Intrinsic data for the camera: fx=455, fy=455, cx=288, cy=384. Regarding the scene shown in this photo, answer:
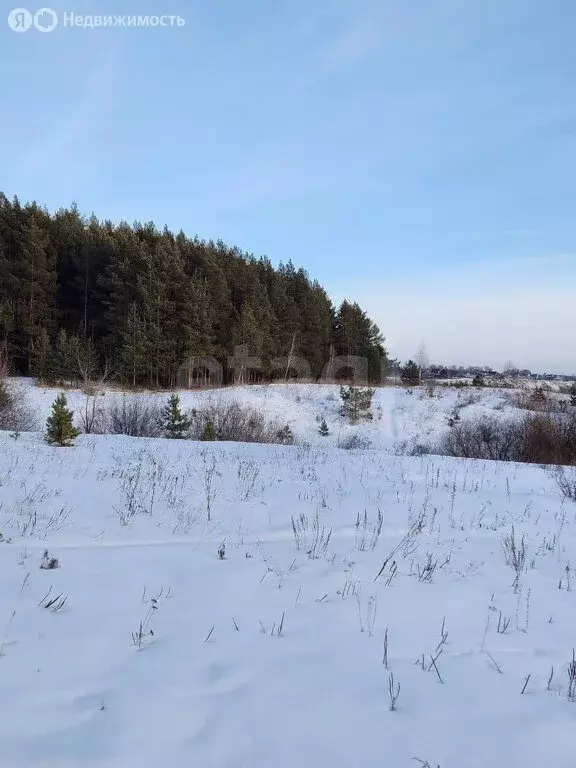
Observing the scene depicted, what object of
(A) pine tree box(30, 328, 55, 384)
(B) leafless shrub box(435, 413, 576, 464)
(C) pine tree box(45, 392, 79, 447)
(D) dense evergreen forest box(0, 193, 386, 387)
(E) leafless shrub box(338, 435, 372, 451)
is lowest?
(E) leafless shrub box(338, 435, 372, 451)

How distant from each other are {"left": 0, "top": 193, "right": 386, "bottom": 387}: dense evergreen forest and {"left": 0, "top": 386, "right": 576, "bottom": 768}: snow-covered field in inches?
867

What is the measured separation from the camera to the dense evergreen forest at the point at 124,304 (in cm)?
2916

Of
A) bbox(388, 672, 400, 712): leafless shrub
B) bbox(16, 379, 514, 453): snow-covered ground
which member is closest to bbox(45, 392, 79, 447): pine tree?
bbox(388, 672, 400, 712): leafless shrub

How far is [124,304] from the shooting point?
30.9 m

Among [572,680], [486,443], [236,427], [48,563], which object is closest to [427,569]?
[572,680]

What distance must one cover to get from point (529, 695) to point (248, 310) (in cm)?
A: 3151

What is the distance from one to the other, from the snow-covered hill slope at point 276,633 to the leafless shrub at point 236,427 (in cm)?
1215

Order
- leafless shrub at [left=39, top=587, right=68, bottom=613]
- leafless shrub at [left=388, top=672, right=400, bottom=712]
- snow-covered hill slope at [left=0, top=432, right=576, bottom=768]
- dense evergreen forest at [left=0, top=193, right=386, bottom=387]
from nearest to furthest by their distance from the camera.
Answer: snow-covered hill slope at [left=0, top=432, right=576, bottom=768] → leafless shrub at [left=388, top=672, right=400, bottom=712] → leafless shrub at [left=39, top=587, right=68, bottom=613] → dense evergreen forest at [left=0, top=193, right=386, bottom=387]

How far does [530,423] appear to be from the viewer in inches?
670

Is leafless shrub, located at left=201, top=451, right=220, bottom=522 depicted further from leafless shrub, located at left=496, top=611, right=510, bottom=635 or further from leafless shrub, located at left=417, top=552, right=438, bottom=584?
leafless shrub, located at left=496, top=611, right=510, bottom=635

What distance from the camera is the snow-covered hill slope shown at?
2020 mm

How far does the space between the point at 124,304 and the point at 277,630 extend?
3089 centimetres

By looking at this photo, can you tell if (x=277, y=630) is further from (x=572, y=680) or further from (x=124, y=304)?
(x=124, y=304)

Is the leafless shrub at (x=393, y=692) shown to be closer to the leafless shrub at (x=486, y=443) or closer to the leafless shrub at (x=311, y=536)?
the leafless shrub at (x=311, y=536)
